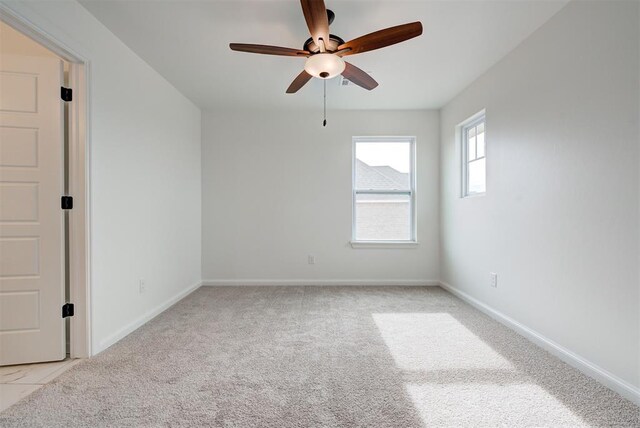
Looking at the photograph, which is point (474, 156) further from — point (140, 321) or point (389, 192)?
point (140, 321)

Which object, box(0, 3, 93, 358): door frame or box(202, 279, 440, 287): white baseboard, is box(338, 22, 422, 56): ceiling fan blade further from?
box(202, 279, 440, 287): white baseboard

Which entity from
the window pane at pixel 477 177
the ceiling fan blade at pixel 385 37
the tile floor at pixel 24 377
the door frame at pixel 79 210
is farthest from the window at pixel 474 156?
the tile floor at pixel 24 377

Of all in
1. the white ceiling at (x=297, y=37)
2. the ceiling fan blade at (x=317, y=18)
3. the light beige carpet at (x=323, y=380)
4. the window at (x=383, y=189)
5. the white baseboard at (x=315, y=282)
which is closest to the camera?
the light beige carpet at (x=323, y=380)

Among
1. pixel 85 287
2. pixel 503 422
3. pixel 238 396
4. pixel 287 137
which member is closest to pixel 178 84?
pixel 287 137

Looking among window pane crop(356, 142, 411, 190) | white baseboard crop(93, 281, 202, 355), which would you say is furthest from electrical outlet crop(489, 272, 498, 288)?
white baseboard crop(93, 281, 202, 355)

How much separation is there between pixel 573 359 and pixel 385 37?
8.08ft

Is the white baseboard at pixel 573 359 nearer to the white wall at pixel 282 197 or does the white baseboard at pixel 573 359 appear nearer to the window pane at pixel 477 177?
the window pane at pixel 477 177

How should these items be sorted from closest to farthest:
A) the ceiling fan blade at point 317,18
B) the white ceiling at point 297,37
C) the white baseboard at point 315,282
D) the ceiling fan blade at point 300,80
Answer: the ceiling fan blade at point 317,18
the white ceiling at point 297,37
the ceiling fan blade at point 300,80
the white baseboard at point 315,282

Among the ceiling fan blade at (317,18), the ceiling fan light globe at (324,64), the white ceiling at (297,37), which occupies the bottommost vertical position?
the ceiling fan light globe at (324,64)

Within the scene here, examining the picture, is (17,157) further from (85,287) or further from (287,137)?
(287,137)

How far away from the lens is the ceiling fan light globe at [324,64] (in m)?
2.10

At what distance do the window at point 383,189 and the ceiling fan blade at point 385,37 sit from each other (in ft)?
7.93

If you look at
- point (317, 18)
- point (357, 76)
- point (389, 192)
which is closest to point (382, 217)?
point (389, 192)

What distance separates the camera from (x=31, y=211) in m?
2.15
